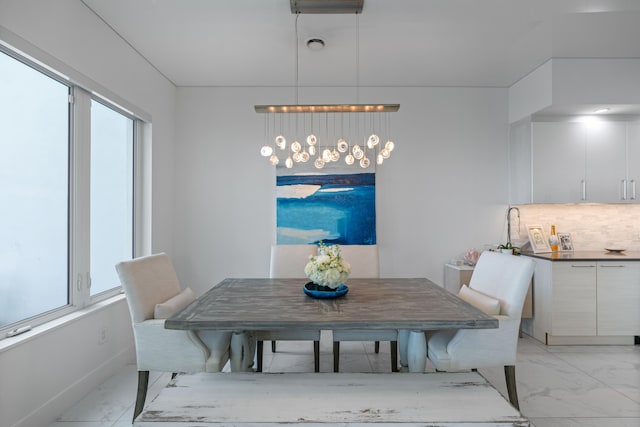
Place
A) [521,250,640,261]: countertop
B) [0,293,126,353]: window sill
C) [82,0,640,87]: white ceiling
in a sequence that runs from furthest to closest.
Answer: [521,250,640,261]: countertop < [82,0,640,87]: white ceiling < [0,293,126,353]: window sill

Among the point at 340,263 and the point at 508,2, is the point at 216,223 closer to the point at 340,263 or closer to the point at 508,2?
the point at 340,263

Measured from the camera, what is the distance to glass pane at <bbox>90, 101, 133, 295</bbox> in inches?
111

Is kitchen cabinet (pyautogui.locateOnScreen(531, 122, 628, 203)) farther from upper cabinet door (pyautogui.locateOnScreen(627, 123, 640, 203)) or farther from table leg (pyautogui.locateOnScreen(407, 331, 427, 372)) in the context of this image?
table leg (pyautogui.locateOnScreen(407, 331, 427, 372))

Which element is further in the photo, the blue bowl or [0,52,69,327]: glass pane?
the blue bowl

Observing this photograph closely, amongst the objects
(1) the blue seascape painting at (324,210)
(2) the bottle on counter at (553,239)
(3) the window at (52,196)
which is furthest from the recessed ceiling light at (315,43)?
(2) the bottle on counter at (553,239)

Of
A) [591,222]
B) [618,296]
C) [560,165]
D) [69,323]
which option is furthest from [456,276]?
[69,323]

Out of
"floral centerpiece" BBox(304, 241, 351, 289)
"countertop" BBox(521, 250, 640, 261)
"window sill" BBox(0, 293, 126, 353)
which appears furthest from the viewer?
"countertop" BBox(521, 250, 640, 261)

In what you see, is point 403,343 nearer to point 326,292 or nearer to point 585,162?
point 326,292

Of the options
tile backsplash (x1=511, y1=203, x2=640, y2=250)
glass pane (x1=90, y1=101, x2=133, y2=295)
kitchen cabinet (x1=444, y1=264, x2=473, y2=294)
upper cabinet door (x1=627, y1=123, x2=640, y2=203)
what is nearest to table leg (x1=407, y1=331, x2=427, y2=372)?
kitchen cabinet (x1=444, y1=264, x2=473, y2=294)

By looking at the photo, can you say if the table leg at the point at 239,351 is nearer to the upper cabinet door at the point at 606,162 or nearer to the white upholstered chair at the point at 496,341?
the white upholstered chair at the point at 496,341

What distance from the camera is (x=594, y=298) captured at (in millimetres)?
3371

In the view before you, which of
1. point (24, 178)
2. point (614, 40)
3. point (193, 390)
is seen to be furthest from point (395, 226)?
point (24, 178)

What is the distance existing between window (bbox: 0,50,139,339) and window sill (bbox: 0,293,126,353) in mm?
48

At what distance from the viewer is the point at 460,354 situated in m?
2.05
